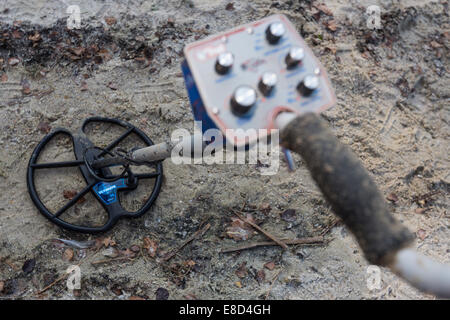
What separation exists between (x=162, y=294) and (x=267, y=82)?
5.40 feet

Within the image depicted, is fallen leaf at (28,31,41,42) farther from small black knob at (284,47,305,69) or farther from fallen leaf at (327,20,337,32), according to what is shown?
small black knob at (284,47,305,69)

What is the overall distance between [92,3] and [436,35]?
137 inches

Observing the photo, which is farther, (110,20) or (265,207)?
(110,20)

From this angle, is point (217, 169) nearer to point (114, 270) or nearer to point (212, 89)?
point (114, 270)

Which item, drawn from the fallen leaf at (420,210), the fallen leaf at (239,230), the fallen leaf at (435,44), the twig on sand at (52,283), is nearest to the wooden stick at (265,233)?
the fallen leaf at (239,230)

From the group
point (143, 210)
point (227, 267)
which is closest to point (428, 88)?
point (227, 267)

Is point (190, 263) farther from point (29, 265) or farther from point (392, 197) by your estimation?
point (392, 197)

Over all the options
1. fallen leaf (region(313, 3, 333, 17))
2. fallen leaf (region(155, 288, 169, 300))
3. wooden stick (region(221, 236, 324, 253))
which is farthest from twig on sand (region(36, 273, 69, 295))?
fallen leaf (region(313, 3, 333, 17))

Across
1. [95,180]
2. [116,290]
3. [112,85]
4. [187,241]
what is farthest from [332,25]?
[116,290]

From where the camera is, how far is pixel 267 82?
1.32 m

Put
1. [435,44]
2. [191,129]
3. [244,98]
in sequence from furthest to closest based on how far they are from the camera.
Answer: [435,44]
[191,129]
[244,98]

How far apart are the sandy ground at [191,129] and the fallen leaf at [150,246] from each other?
0.03 metres

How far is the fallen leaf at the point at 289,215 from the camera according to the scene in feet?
9.07

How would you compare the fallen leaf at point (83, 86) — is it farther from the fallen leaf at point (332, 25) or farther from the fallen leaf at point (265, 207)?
the fallen leaf at point (332, 25)
